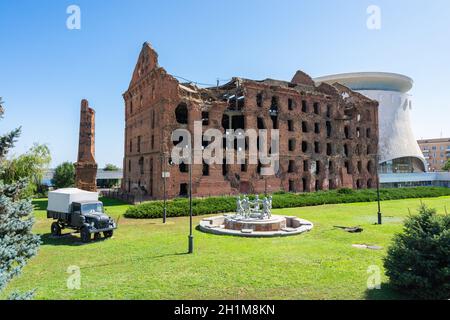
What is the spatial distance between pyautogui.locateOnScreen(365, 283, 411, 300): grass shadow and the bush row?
59.1 ft

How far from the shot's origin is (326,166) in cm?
4712

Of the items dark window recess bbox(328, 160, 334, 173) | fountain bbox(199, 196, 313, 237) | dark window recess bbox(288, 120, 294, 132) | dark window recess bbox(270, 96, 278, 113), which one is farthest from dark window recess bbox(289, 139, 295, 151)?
fountain bbox(199, 196, 313, 237)

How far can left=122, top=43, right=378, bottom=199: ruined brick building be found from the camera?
36156mm

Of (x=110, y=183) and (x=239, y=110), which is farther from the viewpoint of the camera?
(x=110, y=183)

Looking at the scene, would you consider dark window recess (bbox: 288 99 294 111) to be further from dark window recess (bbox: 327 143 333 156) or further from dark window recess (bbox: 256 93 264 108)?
dark window recess (bbox: 327 143 333 156)

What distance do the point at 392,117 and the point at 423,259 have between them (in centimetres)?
7773

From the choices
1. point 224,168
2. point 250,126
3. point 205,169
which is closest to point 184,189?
point 205,169

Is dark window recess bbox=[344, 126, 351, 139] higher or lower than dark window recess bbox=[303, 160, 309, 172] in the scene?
higher

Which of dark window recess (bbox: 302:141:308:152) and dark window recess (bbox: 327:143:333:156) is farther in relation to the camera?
dark window recess (bbox: 327:143:333:156)

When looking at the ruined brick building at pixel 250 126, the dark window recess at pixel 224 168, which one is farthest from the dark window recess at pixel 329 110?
the dark window recess at pixel 224 168

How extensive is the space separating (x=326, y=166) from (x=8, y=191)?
45095mm

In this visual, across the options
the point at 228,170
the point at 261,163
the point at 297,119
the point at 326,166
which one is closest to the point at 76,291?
the point at 228,170

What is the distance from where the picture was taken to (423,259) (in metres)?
8.25
